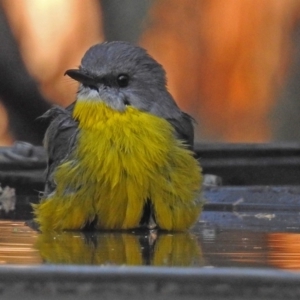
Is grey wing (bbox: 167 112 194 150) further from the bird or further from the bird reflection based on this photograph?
the bird reflection

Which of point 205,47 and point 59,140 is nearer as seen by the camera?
point 59,140

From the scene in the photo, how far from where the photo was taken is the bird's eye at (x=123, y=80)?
164 inches

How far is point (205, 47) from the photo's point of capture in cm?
636

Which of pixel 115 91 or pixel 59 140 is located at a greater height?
pixel 115 91

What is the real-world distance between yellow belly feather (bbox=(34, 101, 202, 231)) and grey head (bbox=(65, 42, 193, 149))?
86 millimetres

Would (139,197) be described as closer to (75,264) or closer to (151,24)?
(75,264)

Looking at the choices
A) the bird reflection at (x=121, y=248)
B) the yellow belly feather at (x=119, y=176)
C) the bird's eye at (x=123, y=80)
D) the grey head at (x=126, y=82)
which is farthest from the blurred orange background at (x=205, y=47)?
the bird reflection at (x=121, y=248)

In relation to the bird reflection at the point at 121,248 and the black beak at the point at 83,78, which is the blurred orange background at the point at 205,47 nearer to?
the black beak at the point at 83,78

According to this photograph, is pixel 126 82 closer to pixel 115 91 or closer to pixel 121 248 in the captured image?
pixel 115 91

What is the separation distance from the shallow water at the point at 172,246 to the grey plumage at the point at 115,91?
1.25 feet

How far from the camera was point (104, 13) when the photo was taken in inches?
250

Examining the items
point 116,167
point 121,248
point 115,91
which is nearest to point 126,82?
point 115,91

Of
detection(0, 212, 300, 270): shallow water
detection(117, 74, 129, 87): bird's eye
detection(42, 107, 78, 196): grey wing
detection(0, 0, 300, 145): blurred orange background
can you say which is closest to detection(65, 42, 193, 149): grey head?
detection(117, 74, 129, 87): bird's eye

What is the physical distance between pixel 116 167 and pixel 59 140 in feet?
1.42
